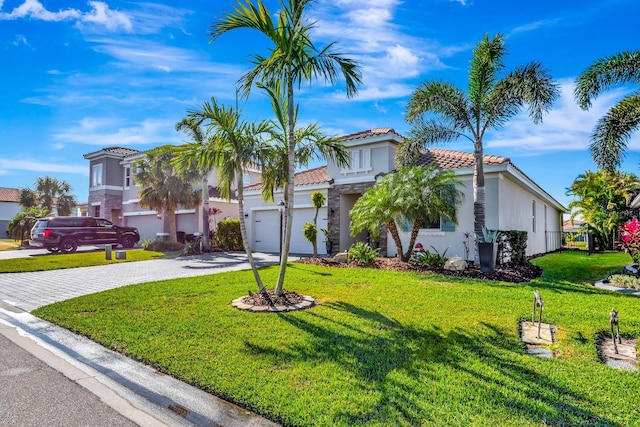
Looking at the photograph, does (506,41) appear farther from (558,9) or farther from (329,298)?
(329,298)

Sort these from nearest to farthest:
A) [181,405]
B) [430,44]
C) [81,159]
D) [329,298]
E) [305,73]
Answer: [181,405] < [305,73] < [329,298] < [430,44] < [81,159]

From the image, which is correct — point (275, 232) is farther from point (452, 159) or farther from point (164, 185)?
point (452, 159)

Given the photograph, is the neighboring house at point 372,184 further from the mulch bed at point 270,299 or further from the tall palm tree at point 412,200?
the mulch bed at point 270,299

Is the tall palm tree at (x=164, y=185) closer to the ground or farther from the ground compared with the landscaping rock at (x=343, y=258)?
farther from the ground

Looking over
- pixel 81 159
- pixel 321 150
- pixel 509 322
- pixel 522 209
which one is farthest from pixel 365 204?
pixel 81 159

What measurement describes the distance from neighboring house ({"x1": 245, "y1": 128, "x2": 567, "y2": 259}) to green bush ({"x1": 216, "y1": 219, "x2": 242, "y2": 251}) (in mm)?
742

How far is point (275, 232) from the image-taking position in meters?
20.0

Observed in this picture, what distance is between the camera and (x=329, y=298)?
25.8ft

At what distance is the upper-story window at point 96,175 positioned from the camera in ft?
96.5

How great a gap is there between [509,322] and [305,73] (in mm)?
5930

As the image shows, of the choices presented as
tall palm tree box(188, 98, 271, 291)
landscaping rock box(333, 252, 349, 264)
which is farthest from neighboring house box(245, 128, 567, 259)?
tall palm tree box(188, 98, 271, 291)

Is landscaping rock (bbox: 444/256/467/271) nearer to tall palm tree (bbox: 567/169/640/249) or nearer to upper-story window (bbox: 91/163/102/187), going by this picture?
tall palm tree (bbox: 567/169/640/249)

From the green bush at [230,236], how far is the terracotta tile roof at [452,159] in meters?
10.9

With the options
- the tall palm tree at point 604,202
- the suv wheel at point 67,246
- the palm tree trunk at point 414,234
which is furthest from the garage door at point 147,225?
the tall palm tree at point 604,202
